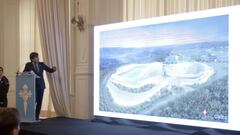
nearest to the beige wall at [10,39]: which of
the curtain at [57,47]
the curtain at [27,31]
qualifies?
the curtain at [27,31]

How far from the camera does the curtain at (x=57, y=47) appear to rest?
6082 millimetres

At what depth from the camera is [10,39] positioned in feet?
27.8

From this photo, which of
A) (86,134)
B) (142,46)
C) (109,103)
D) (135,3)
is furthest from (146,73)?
(135,3)

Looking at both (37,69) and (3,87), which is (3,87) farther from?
(37,69)

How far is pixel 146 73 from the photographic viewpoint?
4.85 metres

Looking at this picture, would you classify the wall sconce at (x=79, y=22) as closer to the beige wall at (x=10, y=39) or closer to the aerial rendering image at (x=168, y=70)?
the aerial rendering image at (x=168, y=70)

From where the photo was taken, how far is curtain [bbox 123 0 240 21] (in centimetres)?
505

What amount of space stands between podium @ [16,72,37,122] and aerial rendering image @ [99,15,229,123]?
1053 mm

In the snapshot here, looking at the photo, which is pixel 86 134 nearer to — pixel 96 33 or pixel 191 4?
pixel 96 33

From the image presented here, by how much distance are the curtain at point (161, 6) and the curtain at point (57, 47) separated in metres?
1.06

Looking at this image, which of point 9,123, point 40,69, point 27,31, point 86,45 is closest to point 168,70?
point 86,45

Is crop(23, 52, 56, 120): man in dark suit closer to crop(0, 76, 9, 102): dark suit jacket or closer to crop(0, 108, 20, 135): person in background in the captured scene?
crop(0, 76, 9, 102): dark suit jacket

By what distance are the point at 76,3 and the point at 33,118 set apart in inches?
79.2

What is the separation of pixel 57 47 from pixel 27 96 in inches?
37.7
